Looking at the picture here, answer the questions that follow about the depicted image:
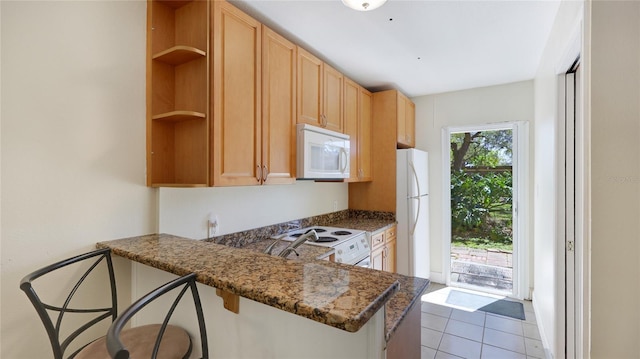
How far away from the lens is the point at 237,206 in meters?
2.20

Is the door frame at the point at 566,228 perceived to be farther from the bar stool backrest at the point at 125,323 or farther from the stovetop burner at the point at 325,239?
the bar stool backrest at the point at 125,323

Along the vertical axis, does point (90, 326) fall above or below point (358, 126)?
below

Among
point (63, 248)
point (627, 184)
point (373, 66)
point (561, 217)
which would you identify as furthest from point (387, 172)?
point (63, 248)

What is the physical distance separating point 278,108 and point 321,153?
526 mm

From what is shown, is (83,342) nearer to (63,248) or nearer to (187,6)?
(63,248)

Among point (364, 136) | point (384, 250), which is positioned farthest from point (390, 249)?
point (364, 136)

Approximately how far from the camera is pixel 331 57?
Answer: 263cm

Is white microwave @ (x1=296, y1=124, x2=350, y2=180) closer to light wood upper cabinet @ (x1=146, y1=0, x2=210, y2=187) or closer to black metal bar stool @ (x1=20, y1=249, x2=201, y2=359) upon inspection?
light wood upper cabinet @ (x1=146, y1=0, x2=210, y2=187)

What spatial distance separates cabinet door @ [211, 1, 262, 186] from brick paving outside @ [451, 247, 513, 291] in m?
3.07

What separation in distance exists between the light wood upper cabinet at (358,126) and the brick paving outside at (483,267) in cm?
165

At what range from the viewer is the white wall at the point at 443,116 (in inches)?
134

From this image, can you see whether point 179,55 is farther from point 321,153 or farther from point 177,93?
point 321,153

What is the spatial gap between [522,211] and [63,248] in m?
4.03

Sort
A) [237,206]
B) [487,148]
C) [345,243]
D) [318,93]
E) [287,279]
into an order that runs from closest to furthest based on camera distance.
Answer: [287,279] → [237,206] → [345,243] → [318,93] → [487,148]
